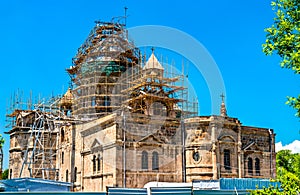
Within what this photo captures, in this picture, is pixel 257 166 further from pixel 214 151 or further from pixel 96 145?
pixel 96 145

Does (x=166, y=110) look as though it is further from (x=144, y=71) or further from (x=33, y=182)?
(x=33, y=182)

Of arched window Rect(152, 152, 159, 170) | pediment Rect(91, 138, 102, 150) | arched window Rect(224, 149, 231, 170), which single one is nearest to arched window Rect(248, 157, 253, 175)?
arched window Rect(224, 149, 231, 170)

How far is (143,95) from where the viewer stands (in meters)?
35.1

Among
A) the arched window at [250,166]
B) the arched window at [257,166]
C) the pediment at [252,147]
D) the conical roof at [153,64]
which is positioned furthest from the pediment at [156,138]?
the arched window at [257,166]

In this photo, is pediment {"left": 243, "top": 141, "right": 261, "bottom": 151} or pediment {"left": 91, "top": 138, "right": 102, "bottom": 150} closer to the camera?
pediment {"left": 91, "top": 138, "right": 102, "bottom": 150}

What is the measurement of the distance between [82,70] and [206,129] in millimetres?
14848

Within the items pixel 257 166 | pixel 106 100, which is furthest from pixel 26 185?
pixel 257 166

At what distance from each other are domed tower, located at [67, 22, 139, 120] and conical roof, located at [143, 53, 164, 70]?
246 centimetres

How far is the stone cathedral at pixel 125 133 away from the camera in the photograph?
105ft

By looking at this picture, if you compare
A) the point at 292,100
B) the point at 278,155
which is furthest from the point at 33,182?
the point at 278,155

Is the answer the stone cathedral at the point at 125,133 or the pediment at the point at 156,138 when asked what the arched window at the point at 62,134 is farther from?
the pediment at the point at 156,138

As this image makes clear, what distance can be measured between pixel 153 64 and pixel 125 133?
9.27 meters

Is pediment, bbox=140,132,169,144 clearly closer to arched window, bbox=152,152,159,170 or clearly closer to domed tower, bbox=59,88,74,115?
arched window, bbox=152,152,159,170

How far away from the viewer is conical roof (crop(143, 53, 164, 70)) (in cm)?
3851
